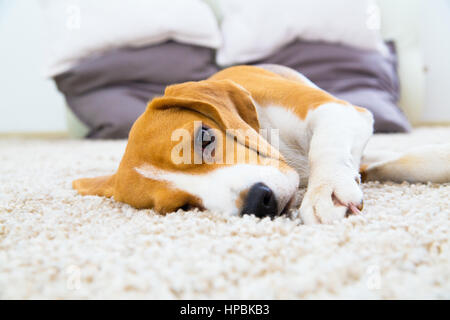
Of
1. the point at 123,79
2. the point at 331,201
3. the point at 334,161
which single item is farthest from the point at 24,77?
the point at 331,201

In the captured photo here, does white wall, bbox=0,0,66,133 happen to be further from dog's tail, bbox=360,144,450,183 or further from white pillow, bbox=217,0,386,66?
dog's tail, bbox=360,144,450,183

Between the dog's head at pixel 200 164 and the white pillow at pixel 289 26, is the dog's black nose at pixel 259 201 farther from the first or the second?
the white pillow at pixel 289 26

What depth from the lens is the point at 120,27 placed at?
346cm

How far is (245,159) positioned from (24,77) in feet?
15.5

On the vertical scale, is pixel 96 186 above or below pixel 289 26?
below

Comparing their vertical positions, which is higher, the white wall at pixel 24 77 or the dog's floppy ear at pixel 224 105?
the dog's floppy ear at pixel 224 105

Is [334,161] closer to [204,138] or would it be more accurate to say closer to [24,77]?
[204,138]

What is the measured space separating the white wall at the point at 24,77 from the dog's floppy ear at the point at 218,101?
4153mm

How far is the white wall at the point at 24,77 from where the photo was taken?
498 centimetres

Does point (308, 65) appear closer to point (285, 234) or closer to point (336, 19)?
point (336, 19)

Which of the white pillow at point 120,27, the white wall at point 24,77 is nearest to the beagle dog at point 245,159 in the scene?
the white pillow at point 120,27

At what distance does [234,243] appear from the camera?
0.88 m
